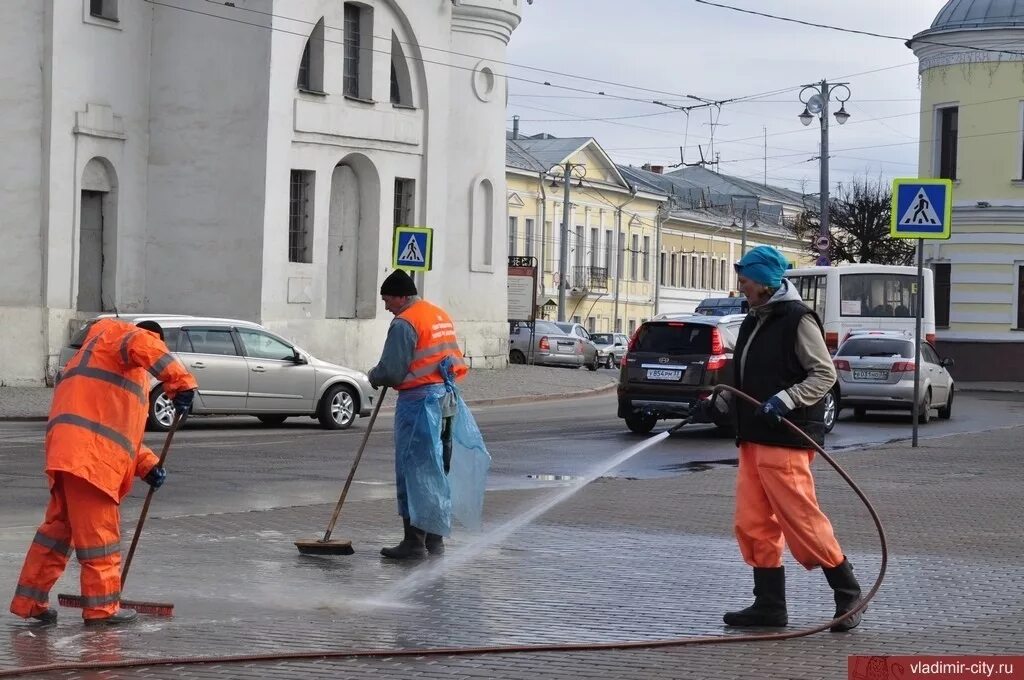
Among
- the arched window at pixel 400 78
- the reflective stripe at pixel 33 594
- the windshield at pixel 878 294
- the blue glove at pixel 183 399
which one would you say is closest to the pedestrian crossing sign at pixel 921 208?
the blue glove at pixel 183 399

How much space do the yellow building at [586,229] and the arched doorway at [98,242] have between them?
36.6 meters

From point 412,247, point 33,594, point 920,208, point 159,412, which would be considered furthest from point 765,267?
point 412,247

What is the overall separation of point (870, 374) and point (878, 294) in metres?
10.3

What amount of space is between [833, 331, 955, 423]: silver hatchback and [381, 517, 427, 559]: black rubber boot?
55.2 ft

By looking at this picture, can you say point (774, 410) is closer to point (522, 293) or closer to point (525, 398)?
point (525, 398)

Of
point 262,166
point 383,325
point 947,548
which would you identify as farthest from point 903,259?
point 947,548

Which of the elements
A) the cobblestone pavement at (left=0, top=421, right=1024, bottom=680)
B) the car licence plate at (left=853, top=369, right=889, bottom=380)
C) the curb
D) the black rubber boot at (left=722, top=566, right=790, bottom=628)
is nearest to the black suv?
the car licence plate at (left=853, top=369, right=889, bottom=380)

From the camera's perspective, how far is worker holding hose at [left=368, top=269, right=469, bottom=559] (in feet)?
34.1

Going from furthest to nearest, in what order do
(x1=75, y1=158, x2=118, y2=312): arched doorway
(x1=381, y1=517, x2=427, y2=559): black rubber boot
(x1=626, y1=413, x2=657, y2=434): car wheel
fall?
(x1=75, y1=158, x2=118, y2=312): arched doorway → (x1=626, y1=413, x2=657, y2=434): car wheel → (x1=381, y1=517, x2=427, y2=559): black rubber boot

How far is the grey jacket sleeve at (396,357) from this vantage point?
34.0ft

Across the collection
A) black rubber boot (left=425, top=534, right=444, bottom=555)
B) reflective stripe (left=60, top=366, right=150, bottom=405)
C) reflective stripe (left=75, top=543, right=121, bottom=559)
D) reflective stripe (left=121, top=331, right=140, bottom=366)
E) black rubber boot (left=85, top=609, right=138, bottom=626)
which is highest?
reflective stripe (left=121, top=331, right=140, bottom=366)

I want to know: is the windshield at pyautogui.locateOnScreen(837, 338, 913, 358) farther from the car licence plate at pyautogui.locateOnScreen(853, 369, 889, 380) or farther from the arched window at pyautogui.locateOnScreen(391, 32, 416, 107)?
the arched window at pyautogui.locateOnScreen(391, 32, 416, 107)

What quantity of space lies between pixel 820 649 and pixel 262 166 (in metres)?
26.7

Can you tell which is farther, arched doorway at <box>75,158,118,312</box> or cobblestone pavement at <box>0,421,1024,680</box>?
arched doorway at <box>75,158,118,312</box>
